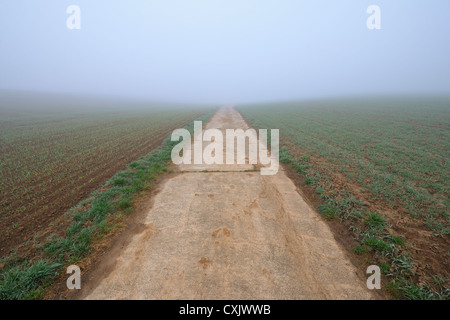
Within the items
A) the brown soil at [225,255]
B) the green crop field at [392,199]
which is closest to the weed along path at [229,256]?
the brown soil at [225,255]

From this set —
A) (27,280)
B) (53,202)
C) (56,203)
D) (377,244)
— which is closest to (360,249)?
(377,244)

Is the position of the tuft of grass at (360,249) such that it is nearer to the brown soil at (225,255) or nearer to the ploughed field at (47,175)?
the brown soil at (225,255)

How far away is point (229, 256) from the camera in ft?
12.7

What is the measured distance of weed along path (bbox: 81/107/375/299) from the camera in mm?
3188

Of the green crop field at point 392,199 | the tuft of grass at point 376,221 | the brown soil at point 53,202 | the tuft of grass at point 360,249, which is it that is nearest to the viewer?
the green crop field at point 392,199

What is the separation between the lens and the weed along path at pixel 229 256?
10.5 ft

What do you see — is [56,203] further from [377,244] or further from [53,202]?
[377,244]

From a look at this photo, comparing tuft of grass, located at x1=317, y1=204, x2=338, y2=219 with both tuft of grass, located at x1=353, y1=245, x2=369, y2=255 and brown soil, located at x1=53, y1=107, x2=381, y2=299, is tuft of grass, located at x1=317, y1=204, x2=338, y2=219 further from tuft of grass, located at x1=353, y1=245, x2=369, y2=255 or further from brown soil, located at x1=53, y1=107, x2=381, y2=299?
tuft of grass, located at x1=353, y1=245, x2=369, y2=255

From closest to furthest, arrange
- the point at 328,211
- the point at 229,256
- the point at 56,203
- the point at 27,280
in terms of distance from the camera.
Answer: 1. the point at 27,280
2. the point at 229,256
3. the point at 328,211
4. the point at 56,203

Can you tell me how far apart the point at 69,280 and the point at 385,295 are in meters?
5.54

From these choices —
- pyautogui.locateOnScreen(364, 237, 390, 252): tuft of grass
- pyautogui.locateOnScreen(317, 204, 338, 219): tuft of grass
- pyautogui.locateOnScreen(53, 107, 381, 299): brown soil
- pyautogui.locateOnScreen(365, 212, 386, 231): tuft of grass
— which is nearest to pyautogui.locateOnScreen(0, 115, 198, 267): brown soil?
pyautogui.locateOnScreen(53, 107, 381, 299): brown soil
